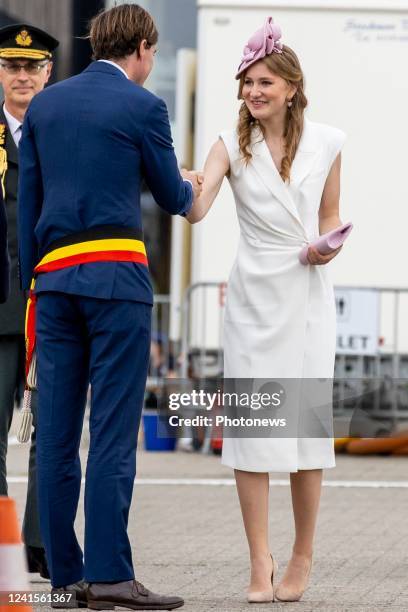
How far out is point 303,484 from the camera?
5.92m

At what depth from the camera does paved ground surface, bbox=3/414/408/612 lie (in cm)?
608

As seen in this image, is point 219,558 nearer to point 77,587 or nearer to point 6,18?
point 77,587

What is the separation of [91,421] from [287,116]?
139cm

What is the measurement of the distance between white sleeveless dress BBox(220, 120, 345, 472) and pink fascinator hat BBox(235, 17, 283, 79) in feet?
0.90

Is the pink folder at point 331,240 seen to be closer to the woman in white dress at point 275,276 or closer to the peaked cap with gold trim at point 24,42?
the woman in white dress at point 275,276

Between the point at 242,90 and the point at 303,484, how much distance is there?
1429 mm

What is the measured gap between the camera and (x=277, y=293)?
5.91 m

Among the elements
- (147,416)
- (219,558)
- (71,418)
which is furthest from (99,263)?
(147,416)

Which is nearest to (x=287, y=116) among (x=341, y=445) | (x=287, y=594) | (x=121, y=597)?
(x=287, y=594)

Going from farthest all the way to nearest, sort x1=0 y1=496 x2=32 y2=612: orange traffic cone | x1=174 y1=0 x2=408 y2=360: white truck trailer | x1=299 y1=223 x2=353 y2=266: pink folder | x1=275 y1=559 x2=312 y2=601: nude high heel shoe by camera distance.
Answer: x1=174 y1=0 x2=408 y2=360: white truck trailer
x1=275 y1=559 x2=312 y2=601: nude high heel shoe
x1=299 y1=223 x2=353 y2=266: pink folder
x1=0 y1=496 x2=32 y2=612: orange traffic cone

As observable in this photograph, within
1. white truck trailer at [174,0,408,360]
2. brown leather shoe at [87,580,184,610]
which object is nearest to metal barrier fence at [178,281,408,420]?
white truck trailer at [174,0,408,360]

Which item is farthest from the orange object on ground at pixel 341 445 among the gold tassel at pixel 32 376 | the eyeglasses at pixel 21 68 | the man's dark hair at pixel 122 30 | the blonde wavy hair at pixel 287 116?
the man's dark hair at pixel 122 30

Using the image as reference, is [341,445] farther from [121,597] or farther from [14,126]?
[121,597]

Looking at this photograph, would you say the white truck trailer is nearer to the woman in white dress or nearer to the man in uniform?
the man in uniform
